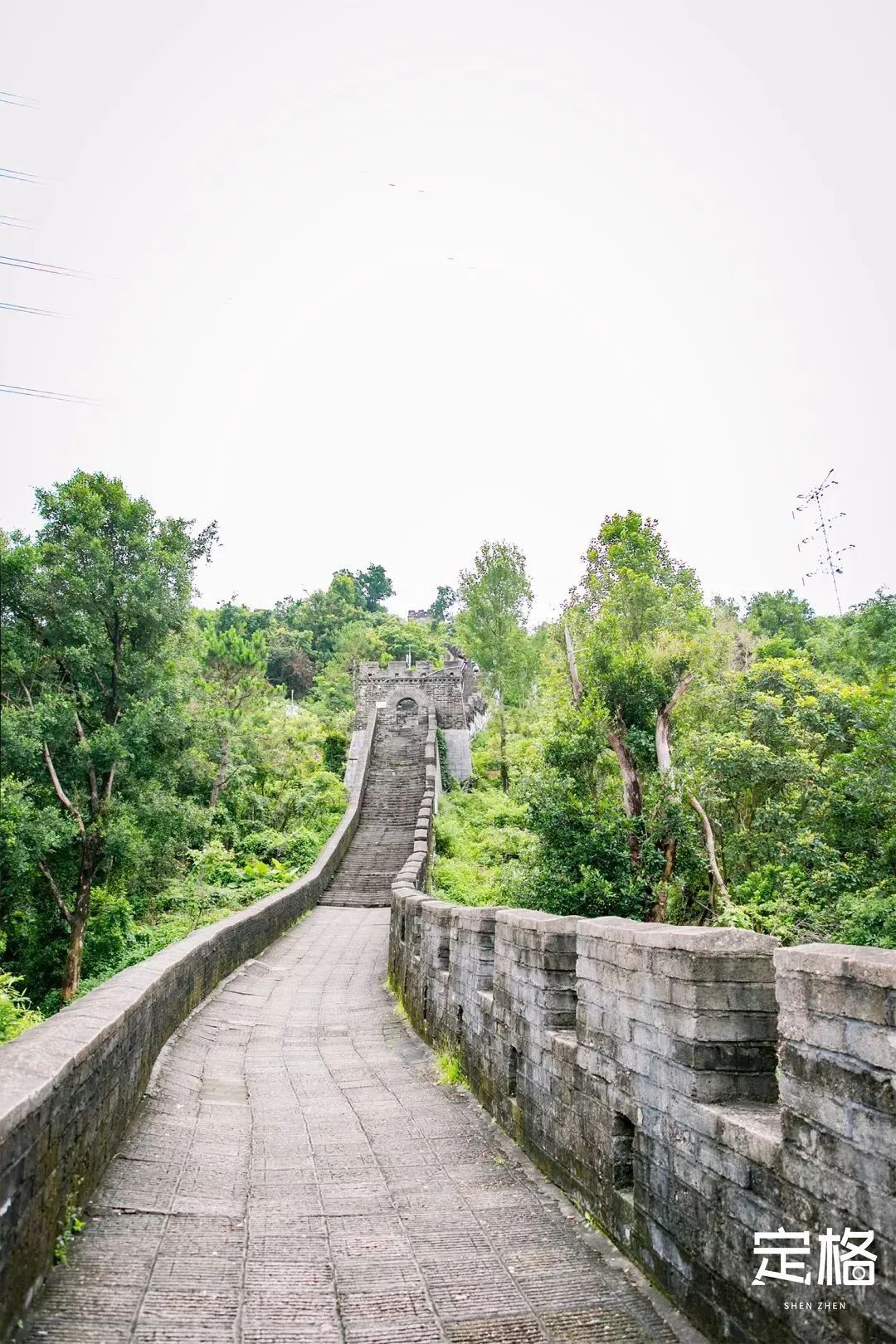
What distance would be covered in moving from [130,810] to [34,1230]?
11.5 m

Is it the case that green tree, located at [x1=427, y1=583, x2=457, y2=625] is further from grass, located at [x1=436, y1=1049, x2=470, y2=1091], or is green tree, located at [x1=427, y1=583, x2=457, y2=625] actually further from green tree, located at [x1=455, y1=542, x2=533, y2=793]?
grass, located at [x1=436, y1=1049, x2=470, y2=1091]

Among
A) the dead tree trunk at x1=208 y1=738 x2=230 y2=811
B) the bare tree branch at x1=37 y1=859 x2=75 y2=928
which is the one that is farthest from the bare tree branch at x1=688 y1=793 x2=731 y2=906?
the dead tree trunk at x1=208 y1=738 x2=230 y2=811

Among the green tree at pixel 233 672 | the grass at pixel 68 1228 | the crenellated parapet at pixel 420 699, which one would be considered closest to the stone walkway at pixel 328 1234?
the grass at pixel 68 1228

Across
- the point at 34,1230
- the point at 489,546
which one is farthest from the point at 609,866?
the point at 489,546

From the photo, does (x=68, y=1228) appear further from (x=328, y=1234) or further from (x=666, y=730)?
(x=666, y=730)

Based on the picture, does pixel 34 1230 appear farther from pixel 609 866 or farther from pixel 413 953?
pixel 609 866

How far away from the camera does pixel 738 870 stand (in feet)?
45.2

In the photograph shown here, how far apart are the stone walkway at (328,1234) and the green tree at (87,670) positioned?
6906mm

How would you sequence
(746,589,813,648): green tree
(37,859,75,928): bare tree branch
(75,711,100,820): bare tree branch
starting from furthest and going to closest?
(746,589,813,648): green tree
(37,859,75,928): bare tree branch
(75,711,100,820): bare tree branch

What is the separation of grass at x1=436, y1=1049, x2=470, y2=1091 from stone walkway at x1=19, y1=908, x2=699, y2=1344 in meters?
0.17

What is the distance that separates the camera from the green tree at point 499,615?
3106cm

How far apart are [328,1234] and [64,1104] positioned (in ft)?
4.31

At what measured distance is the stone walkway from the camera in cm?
287

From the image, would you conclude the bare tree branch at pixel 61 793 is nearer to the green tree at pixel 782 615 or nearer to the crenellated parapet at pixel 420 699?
the crenellated parapet at pixel 420 699
